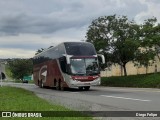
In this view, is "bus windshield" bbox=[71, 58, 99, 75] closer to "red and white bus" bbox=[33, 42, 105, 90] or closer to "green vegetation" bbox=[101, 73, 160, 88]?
"red and white bus" bbox=[33, 42, 105, 90]

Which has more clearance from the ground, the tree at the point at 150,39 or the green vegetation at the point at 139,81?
the tree at the point at 150,39

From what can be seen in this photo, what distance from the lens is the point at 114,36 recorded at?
1948 inches

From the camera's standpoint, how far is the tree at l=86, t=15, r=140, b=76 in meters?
49.2

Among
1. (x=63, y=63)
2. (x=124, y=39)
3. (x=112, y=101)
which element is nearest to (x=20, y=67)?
(x=124, y=39)

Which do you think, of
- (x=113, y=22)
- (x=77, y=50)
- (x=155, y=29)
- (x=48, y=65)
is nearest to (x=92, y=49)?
(x=77, y=50)

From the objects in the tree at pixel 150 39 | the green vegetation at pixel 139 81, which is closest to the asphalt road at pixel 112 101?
the green vegetation at pixel 139 81

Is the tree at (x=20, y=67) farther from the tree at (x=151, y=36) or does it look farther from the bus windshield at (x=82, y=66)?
the bus windshield at (x=82, y=66)

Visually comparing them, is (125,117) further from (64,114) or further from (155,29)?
(155,29)

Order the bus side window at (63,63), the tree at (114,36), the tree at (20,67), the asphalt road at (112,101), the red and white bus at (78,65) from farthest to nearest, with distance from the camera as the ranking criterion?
the tree at (20,67) → the tree at (114,36) → the bus side window at (63,63) → the red and white bus at (78,65) → the asphalt road at (112,101)

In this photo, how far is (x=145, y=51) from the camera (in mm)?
48688

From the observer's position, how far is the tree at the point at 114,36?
161 feet

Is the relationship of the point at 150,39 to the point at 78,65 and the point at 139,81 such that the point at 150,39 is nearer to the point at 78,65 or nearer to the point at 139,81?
the point at 139,81

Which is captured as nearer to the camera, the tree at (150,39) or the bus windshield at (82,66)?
the bus windshield at (82,66)

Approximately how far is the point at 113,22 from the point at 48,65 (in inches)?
598
